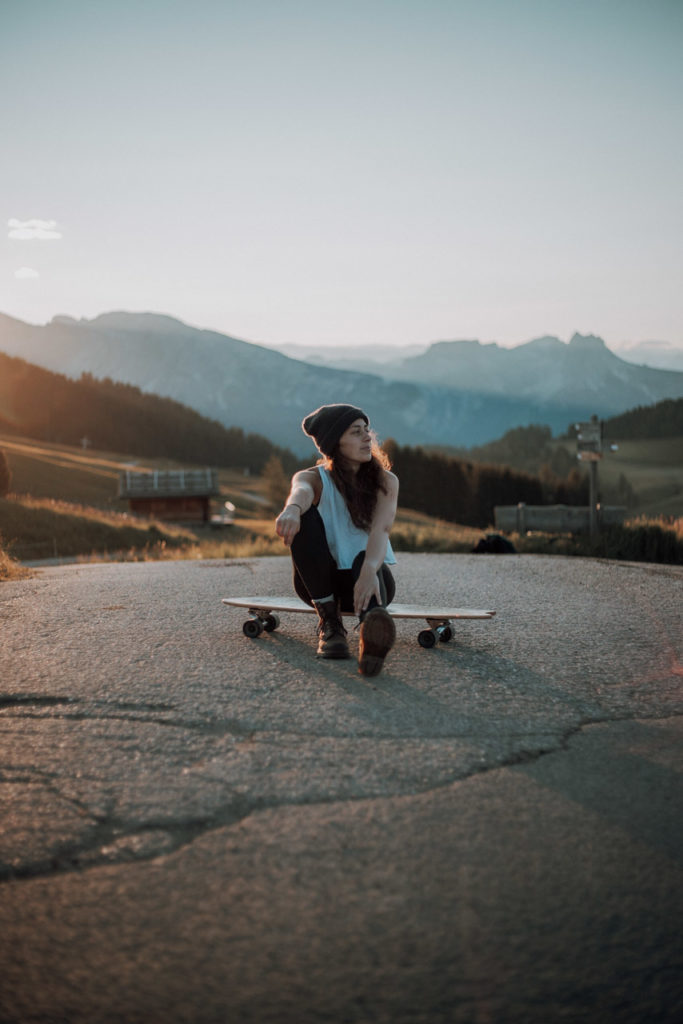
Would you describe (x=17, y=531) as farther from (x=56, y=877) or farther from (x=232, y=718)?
(x=56, y=877)

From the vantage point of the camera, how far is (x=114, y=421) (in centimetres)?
11600

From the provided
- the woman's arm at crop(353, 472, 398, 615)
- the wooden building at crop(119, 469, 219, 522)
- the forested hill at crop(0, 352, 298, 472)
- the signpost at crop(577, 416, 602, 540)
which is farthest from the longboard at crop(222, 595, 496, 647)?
the forested hill at crop(0, 352, 298, 472)

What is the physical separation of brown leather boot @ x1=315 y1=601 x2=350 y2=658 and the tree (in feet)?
40.7

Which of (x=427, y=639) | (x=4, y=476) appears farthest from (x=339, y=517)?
(x=4, y=476)

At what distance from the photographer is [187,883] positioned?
7.11 ft

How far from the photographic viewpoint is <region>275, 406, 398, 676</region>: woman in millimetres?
4398

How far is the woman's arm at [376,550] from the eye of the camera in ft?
13.4

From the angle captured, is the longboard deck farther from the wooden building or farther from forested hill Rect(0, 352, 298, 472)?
forested hill Rect(0, 352, 298, 472)

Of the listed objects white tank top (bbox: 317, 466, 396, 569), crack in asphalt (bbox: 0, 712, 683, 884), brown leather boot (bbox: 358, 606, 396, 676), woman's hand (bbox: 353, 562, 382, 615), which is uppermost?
white tank top (bbox: 317, 466, 396, 569)

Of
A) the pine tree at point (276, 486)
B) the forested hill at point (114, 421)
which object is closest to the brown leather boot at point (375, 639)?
the pine tree at point (276, 486)

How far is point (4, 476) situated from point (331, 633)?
15191mm

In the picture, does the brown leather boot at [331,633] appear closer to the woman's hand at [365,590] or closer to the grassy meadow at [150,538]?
the woman's hand at [365,590]

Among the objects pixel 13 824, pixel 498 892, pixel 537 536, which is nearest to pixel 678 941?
pixel 498 892

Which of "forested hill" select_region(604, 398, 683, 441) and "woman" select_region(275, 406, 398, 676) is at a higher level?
"forested hill" select_region(604, 398, 683, 441)
